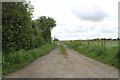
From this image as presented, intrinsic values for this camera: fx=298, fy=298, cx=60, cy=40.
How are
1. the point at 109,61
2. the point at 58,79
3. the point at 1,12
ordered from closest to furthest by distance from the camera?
the point at 58,79, the point at 1,12, the point at 109,61

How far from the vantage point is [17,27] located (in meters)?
20.5

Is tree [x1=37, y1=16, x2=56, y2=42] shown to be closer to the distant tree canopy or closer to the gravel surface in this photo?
the distant tree canopy

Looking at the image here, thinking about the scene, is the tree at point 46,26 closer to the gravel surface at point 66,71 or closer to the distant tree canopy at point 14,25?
the distant tree canopy at point 14,25

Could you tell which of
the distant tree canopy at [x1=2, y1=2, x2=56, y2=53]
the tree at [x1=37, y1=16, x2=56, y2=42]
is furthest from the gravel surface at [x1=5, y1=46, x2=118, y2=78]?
the tree at [x1=37, y1=16, x2=56, y2=42]

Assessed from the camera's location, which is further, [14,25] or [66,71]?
[14,25]

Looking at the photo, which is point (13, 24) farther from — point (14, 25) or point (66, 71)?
point (66, 71)

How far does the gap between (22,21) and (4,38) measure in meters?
2.63

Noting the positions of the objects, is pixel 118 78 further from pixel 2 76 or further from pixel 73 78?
pixel 2 76

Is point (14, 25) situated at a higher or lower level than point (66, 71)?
higher

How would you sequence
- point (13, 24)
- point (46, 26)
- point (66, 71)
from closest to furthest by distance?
point (66, 71) → point (13, 24) → point (46, 26)

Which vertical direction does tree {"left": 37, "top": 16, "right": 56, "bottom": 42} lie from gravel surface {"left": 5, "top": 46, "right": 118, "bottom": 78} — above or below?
above

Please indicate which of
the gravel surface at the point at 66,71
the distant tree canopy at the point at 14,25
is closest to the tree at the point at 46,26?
the distant tree canopy at the point at 14,25

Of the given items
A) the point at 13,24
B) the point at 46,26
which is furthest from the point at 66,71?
the point at 46,26

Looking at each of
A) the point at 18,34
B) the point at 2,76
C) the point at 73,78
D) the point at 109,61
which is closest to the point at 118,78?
the point at 73,78
